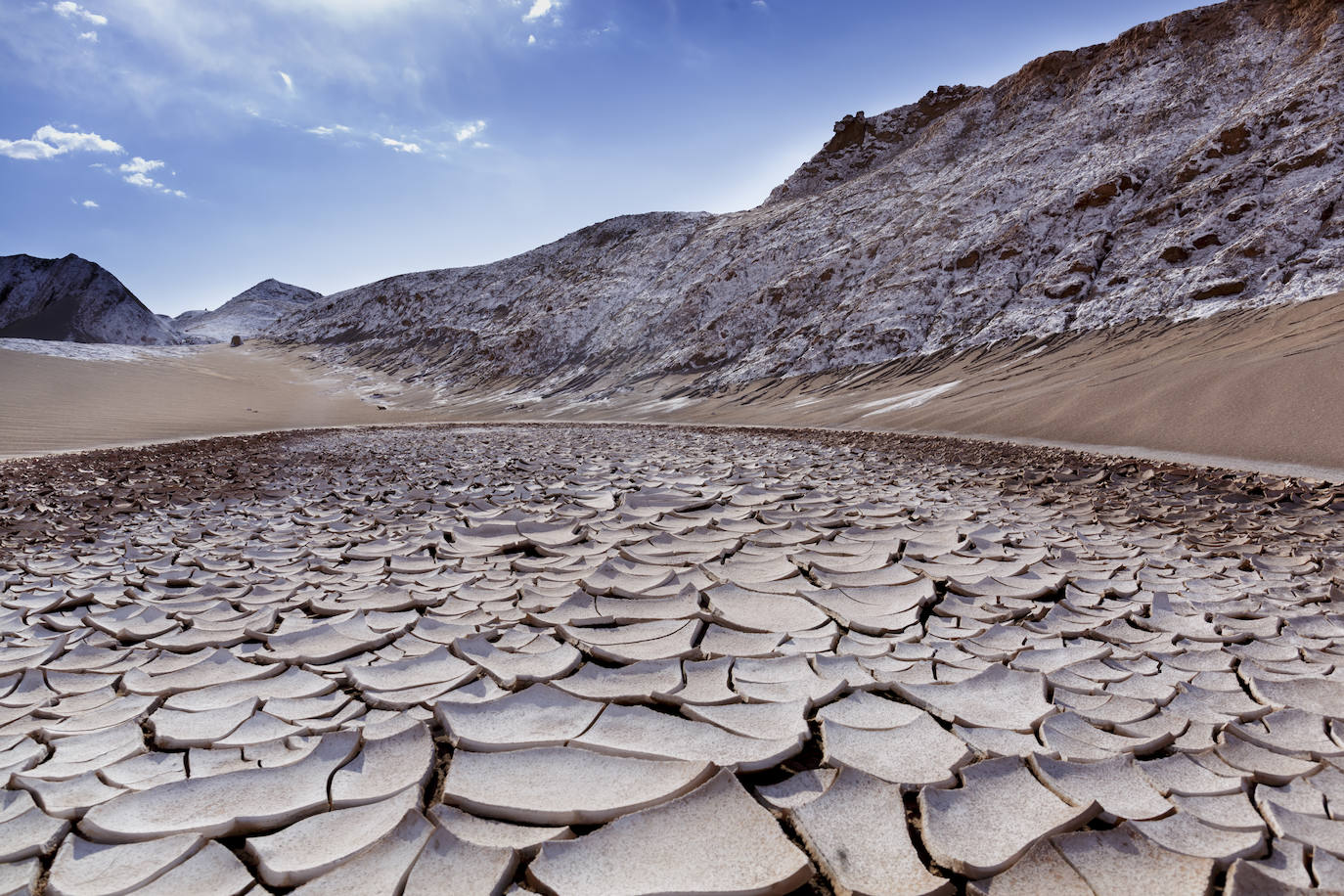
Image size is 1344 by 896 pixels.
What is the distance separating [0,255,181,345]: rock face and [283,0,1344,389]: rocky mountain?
19.2 metres

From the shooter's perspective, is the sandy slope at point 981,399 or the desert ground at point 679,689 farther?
the sandy slope at point 981,399

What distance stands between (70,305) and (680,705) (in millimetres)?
54837

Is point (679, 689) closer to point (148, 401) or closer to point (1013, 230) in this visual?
point (1013, 230)

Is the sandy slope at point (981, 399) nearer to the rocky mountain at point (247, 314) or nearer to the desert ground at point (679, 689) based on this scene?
the desert ground at point (679, 689)

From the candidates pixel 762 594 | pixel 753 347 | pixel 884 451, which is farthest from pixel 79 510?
pixel 753 347

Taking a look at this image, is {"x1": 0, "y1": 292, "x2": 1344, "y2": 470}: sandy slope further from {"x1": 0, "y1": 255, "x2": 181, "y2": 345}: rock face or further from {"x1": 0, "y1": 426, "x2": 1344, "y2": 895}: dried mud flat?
{"x1": 0, "y1": 255, "x2": 181, "y2": 345}: rock face

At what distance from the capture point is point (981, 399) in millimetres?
13172

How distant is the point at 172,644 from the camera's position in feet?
7.50

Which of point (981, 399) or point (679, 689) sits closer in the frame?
point (679, 689)

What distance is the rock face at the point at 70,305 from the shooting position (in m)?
40.1

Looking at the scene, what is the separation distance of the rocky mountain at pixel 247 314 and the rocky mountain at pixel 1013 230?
2673cm

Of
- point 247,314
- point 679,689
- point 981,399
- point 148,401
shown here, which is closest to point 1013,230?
point 981,399

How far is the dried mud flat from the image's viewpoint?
123 centimetres

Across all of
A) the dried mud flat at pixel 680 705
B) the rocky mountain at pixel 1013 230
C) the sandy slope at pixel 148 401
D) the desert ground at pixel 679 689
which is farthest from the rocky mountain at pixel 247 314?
the dried mud flat at pixel 680 705
